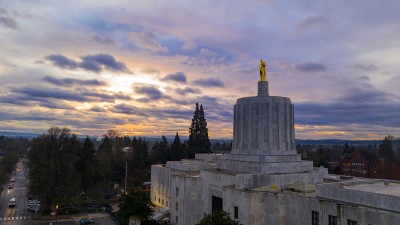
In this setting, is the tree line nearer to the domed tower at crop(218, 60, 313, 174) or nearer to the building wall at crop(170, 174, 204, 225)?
the building wall at crop(170, 174, 204, 225)

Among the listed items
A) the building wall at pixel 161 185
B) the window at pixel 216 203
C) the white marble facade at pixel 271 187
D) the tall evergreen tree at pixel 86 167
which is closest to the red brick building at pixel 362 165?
the white marble facade at pixel 271 187

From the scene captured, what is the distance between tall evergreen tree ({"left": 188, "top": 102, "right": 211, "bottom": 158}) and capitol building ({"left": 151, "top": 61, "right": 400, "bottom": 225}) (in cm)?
4648

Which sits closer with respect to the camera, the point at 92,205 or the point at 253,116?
the point at 253,116

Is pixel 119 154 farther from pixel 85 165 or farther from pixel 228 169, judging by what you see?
pixel 228 169

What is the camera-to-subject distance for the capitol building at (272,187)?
26.3 metres

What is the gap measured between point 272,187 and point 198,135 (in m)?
60.1

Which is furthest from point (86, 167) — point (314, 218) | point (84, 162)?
point (314, 218)

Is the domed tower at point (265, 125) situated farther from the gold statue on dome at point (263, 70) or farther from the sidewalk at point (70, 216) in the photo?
the sidewalk at point (70, 216)

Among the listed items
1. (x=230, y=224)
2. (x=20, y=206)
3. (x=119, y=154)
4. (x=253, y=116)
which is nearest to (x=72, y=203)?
(x=20, y=206)

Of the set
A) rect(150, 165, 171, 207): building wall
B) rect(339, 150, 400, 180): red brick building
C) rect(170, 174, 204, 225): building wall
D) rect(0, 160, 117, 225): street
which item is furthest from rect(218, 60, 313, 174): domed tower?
rect(339, 150, 400, 180): red brick building

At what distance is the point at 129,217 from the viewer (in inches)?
1721

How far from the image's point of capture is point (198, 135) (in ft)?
309

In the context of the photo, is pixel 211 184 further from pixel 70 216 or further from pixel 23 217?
pixel 23 217

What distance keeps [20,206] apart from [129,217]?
107 feet
